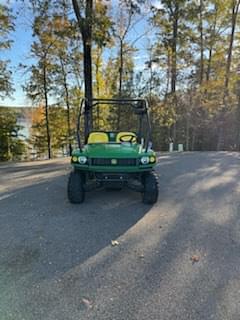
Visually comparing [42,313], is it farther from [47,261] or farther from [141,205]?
[141,205]

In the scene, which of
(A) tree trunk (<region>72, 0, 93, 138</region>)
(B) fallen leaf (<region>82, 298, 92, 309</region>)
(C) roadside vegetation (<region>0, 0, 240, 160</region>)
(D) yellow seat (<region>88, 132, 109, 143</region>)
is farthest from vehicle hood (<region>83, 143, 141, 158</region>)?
(C) roadside vegetation (<region>0, 0, 240, 160</region>)

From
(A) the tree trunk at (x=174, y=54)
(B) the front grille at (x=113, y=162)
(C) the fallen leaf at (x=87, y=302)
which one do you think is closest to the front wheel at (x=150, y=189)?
(B) the front grille at (x=113, y=162)

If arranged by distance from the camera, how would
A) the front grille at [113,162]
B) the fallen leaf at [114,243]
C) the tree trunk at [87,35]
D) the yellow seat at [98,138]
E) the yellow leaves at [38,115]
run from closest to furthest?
the fallen leaf at [114,243] → the front grille at [113,162] → the yellow seat at [98,138] → the tree trunk at [87,35] → the yellow leaves at [38,115]

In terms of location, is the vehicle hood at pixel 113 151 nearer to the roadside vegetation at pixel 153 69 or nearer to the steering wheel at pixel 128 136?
the steering wheel at pixel 128 136

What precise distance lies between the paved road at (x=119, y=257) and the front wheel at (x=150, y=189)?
0.47ft

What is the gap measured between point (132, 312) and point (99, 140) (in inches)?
135

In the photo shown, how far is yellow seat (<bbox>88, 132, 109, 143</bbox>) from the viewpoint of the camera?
4.79 meters

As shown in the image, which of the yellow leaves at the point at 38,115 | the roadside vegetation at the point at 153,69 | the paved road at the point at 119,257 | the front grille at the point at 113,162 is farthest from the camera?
the yellow leaves at the point at 38,115

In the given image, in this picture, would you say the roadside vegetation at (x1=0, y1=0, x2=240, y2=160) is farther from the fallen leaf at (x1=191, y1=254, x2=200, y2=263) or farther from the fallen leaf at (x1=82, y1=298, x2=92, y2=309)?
the fallen leaf at (x1=82, y1=298, x2=92, y2=309)

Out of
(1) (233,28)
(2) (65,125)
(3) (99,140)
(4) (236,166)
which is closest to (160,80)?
(1) (233,28)

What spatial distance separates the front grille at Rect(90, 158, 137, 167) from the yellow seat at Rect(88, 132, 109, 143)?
114 cm

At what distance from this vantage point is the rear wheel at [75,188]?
3816 mm

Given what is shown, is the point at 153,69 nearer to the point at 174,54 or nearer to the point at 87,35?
the point at 174,54

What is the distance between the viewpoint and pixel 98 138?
4.81 m
